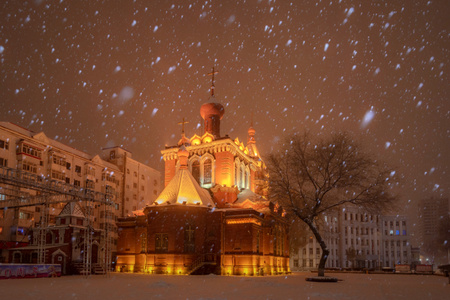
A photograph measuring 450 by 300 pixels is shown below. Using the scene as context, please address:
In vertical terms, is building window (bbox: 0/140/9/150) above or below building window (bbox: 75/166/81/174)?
above

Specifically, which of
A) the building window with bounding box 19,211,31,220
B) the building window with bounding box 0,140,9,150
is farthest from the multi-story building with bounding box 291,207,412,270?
the building window with bounding box 0,140,9,150

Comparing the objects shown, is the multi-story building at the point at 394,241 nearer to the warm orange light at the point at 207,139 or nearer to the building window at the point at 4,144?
the warm orange light at the point at 207,139

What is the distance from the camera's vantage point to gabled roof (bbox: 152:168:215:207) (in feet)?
133

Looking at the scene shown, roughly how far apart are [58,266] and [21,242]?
19074 mm

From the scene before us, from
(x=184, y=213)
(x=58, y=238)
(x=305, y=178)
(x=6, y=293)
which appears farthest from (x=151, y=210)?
(x=6, y=293)

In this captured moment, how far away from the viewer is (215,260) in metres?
39.1

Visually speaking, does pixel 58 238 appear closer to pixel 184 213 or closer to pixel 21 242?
pixel 21 242

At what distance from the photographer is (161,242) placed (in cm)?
3941

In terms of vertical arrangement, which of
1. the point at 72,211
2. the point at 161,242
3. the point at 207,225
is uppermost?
the point at 72,211

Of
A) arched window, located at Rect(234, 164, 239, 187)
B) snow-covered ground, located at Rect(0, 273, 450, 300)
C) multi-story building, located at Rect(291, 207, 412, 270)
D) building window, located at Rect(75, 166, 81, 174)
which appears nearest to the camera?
snow-covered ground, located at Rect(0, 273, 450, 300)

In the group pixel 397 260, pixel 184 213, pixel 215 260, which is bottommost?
pixel 397 260

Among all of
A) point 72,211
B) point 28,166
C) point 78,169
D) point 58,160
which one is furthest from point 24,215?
point 72,211

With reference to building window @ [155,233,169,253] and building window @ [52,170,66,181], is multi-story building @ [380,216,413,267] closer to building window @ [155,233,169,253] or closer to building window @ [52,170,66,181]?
building window @ [52,170,66,181]

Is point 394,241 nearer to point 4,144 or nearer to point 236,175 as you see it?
point 236,175
